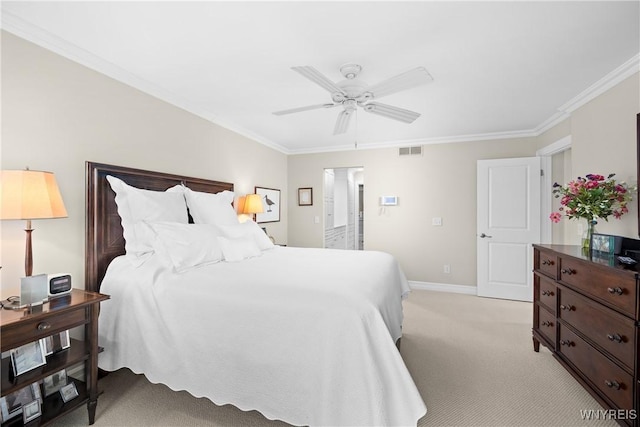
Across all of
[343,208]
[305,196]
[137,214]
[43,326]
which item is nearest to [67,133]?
[137,214]

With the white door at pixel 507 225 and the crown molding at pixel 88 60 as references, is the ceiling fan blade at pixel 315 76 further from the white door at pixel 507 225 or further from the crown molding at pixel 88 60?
the white door at pixel 507 225

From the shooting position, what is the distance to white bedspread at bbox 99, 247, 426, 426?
4.63 ft

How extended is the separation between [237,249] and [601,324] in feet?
8.72

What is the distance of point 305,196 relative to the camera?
540 cm

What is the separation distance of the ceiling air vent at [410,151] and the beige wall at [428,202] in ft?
0.22

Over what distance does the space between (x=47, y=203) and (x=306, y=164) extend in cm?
409

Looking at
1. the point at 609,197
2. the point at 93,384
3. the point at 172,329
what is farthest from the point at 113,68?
the point at 609,197

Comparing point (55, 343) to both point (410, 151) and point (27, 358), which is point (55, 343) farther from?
point (410, 151)

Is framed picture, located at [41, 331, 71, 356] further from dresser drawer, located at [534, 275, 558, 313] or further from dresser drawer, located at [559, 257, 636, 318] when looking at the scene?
dresser drawer, located at [534, 275, 558, 313]

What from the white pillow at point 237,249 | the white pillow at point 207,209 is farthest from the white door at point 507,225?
the white pillow at point 207,209

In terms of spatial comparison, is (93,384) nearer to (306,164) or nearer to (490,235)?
(306,164)

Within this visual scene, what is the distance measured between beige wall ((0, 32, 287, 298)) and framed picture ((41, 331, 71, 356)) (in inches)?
14.6

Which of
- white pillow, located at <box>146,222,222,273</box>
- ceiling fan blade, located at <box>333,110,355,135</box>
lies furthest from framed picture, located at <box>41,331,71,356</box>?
ceiling fan blade, located at <box>333,110,355,135</box>

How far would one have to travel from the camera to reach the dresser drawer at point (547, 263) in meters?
2.34
